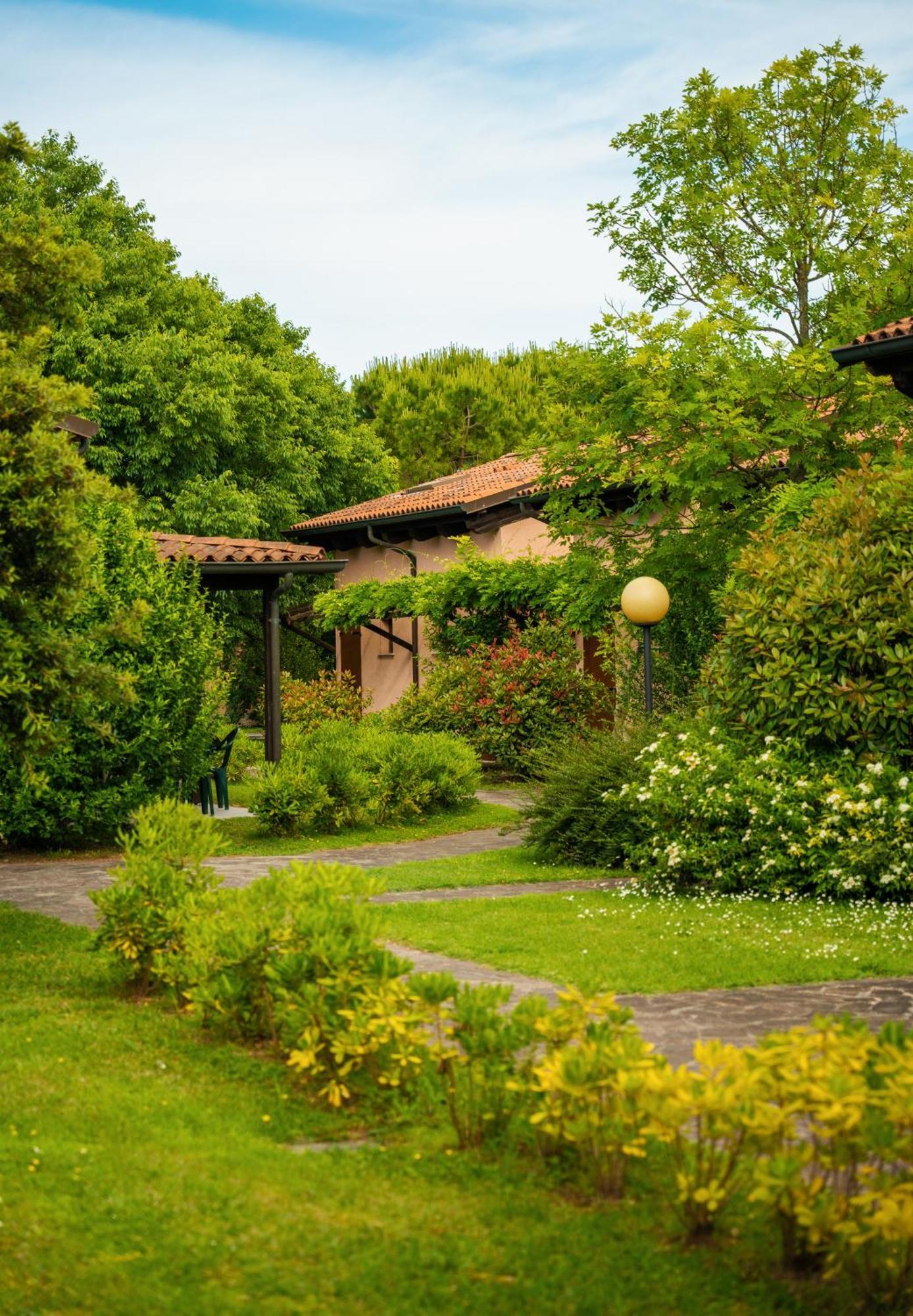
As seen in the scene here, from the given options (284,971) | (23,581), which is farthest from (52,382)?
(284,971)

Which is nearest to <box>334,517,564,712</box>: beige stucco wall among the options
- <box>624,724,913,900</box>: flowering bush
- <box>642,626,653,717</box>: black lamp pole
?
<box>642,626,653,717</box>: black lamp pole

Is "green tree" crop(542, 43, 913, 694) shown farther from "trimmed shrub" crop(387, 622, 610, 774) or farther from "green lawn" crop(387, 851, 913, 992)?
"green lawn" crop(387, 851, 913, 992)

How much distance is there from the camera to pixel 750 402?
14.1 m

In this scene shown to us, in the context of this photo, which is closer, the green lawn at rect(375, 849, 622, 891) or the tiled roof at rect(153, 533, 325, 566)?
the green lawn at rect(375, 849, 622, 891)

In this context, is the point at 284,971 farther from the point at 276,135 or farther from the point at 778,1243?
the point at 276,135

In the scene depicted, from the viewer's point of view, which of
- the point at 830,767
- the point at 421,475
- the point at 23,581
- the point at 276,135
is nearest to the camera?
the point at 23,581

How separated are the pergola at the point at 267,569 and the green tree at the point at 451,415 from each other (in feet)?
87.2

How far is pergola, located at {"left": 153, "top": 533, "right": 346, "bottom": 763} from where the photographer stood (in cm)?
1454

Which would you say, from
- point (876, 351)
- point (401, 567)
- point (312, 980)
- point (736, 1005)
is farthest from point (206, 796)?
point (401, 567)

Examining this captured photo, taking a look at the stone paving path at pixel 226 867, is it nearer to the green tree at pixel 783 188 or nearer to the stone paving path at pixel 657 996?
the stone paving path at pixel 657 996

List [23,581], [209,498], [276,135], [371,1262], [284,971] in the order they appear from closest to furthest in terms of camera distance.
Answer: [371,1262] → [284,971] → [23,581] → [276,135] → [209,498]

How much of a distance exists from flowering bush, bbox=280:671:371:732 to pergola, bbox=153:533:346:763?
505cm

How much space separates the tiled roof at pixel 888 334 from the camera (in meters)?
10.4

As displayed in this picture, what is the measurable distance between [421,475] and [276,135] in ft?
97.0
